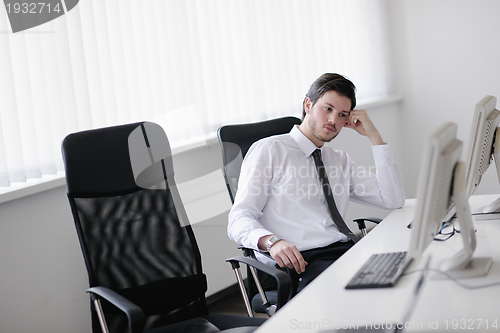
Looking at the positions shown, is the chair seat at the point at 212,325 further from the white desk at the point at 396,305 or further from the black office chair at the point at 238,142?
the black office chair at the point at 238,142

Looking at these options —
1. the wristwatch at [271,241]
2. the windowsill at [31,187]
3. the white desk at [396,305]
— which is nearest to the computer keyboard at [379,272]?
the white desk at [396,305]

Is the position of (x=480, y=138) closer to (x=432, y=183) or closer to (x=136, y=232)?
(x=432, y=183)

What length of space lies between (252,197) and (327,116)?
0.50m

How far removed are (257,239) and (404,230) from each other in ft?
1.71

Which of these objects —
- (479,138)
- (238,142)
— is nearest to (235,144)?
(238,142)

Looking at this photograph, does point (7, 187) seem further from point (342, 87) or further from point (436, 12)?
point (436, 12)

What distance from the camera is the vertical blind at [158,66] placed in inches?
82.7

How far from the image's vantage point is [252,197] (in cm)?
195

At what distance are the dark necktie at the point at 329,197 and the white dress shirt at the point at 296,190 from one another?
0.02 meters

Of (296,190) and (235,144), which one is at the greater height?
(235,144)

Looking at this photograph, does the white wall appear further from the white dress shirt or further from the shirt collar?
the shirt collar

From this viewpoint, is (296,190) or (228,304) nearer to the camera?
(296,190)

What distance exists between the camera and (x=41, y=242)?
212cm

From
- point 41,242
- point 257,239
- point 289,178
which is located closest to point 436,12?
point 289,178
